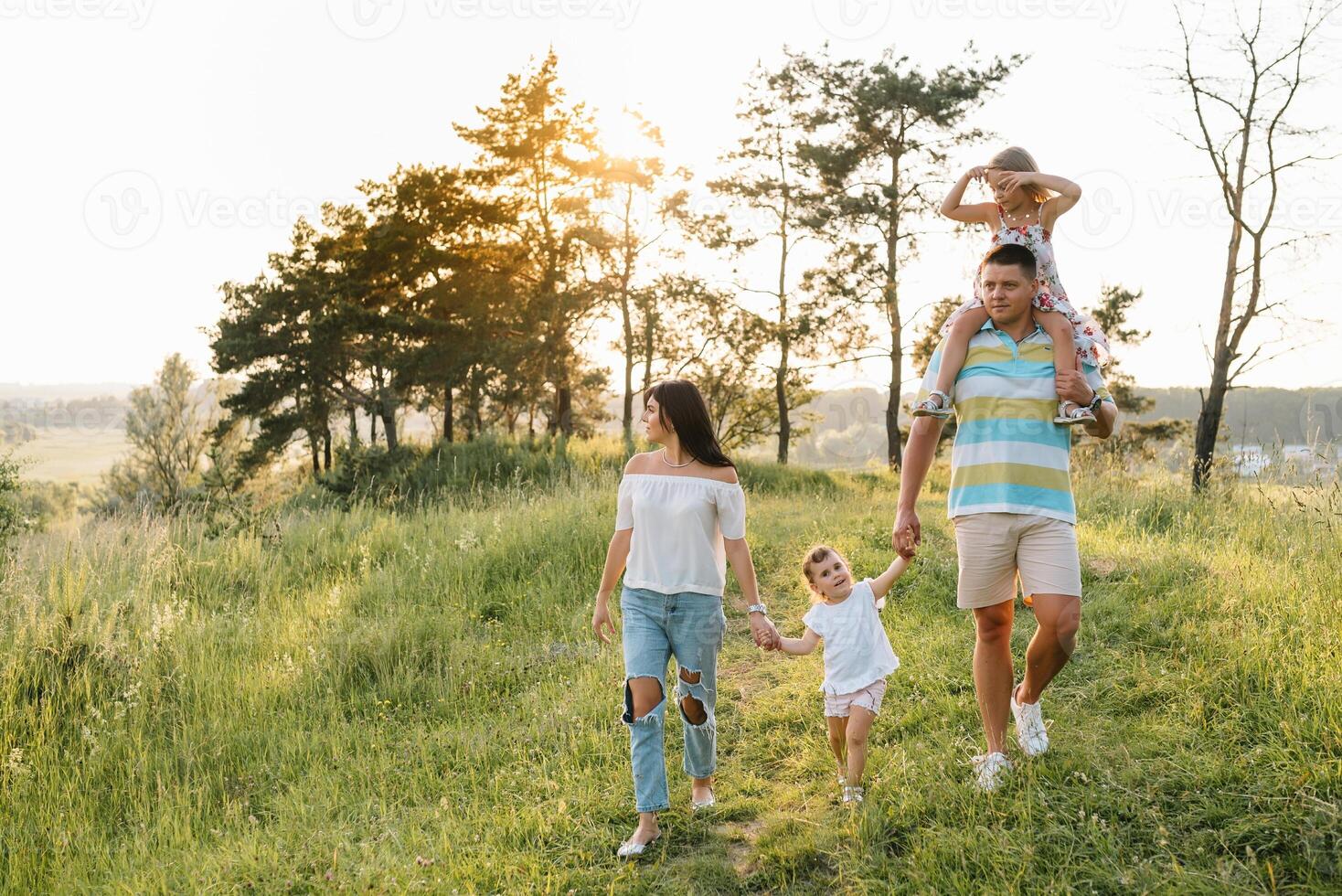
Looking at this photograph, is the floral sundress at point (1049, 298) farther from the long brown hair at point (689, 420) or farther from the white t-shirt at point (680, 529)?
the white t-shirt at point (680, 529)

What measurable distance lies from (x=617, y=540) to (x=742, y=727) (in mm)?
1782

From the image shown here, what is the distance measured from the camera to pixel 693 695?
3.90 meters

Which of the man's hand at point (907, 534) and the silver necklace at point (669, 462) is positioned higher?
the silver necklace at point (669, 462)

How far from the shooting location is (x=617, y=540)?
4039mm

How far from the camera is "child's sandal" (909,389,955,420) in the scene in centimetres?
356

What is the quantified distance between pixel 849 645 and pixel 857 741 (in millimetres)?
411

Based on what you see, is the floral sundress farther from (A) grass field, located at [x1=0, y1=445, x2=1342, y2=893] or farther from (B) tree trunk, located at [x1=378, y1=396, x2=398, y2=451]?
(B) tree trunk, located at [x1=378, y1=396, x2=398, y2=451]

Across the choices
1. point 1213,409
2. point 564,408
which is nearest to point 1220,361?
point 1213,409

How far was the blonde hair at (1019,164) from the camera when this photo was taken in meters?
3.75

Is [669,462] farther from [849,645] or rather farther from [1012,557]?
[1012,557]

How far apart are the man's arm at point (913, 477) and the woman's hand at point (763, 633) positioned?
2.03ft

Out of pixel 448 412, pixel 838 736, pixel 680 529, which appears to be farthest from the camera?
pixel 448 412

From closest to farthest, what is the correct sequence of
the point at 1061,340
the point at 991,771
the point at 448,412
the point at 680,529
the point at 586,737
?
1. the point at 1061,340
2. the point at 991,771
3. the point at 680,529
4. the point at 586,737
5. the point at 448,412

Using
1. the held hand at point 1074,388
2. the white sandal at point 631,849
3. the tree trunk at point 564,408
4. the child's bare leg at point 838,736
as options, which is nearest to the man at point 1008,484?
the held hand at point 1074,388
